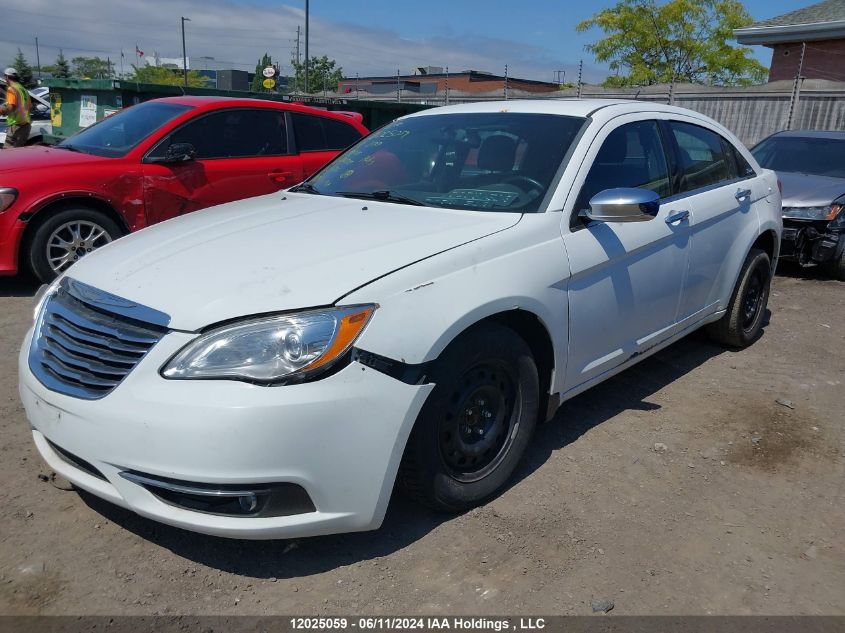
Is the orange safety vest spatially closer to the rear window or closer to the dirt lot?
the rear window

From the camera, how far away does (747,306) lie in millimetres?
5293

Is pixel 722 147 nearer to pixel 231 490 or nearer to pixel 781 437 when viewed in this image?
pixel 781 437

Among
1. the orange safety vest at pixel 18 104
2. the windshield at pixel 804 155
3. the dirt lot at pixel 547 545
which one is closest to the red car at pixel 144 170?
the dirt lot at pixel 547 545

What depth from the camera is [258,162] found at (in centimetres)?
704

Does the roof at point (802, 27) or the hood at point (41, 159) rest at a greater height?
the roof at point (802, 27)

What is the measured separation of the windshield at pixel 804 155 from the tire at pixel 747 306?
3638 millimetres

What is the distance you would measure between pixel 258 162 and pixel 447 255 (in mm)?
4664

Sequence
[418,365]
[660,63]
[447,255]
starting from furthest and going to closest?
[660,63]
[447,255]
[418,365]

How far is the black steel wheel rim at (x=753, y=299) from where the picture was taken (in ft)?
17.2

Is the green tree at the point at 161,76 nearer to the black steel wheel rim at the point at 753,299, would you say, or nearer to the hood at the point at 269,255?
the black steel wheel rim at the point at 753,299

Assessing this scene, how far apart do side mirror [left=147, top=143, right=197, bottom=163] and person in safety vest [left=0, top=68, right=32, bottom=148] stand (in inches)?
216

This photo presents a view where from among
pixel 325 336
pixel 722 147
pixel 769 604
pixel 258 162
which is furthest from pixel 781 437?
pixel 258 162

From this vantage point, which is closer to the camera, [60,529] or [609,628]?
[609,628]

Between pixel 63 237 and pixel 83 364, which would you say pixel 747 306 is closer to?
pixel 83 364
